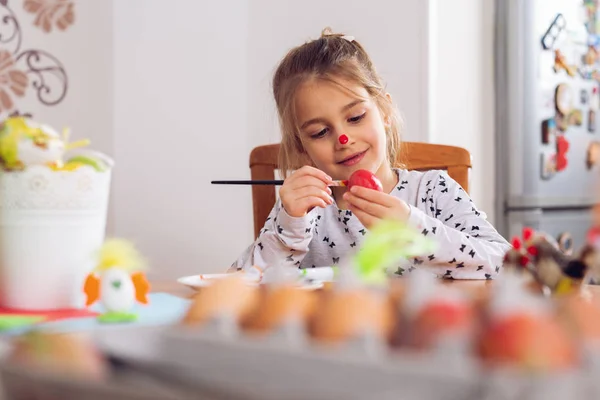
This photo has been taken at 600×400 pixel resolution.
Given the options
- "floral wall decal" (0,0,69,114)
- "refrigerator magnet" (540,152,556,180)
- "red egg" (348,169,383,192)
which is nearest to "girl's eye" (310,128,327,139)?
"red egg" (348,169,383,192)

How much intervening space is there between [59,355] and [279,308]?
0.09 metres

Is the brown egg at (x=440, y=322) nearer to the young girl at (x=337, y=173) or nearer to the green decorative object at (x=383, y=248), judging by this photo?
the green decorative object at (x=383, y=248)

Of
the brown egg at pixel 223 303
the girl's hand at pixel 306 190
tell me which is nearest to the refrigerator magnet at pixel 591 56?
the girl's hand at pixel 306 190

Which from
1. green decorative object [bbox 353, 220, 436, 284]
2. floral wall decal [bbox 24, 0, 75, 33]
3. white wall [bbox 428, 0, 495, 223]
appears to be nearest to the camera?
green decorative object [bbox 353, 220, 436, 284]

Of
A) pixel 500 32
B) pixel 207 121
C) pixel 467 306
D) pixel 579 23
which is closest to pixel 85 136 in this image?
pixel 207 121

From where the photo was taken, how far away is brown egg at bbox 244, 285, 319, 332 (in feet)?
0.98

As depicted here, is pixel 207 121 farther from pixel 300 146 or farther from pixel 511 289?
pixel 511 289

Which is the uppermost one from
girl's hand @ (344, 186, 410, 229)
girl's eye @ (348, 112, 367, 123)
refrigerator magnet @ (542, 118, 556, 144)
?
refrigerator magnet @ (542, 118, 556, 144)

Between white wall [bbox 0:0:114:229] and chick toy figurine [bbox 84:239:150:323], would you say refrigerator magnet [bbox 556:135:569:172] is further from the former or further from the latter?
chick toy figurine [bbox 84:239:150:323]

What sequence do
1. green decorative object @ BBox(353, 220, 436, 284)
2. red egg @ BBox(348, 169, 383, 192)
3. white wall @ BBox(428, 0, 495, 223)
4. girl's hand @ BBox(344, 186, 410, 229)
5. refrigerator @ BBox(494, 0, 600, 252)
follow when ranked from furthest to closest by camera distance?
1. refrigerator @ BBox(494, 0, 600, 252)
2. white wall @ BBox(428, 0, 495, 223)
3. red egg @ BBox(348, 169, 383, 192)
4. girl's hand @ BBox(344, 186, 410, 229)
5. green decorative object @ BBox(353, 220, 436, 284)

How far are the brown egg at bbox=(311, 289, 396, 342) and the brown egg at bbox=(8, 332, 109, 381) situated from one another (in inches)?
3.6

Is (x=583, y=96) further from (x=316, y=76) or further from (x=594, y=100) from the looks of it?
(x=316, y=76)

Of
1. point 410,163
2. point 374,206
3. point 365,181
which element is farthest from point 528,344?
point 410,163

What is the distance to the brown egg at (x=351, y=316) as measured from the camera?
11.1 inches
